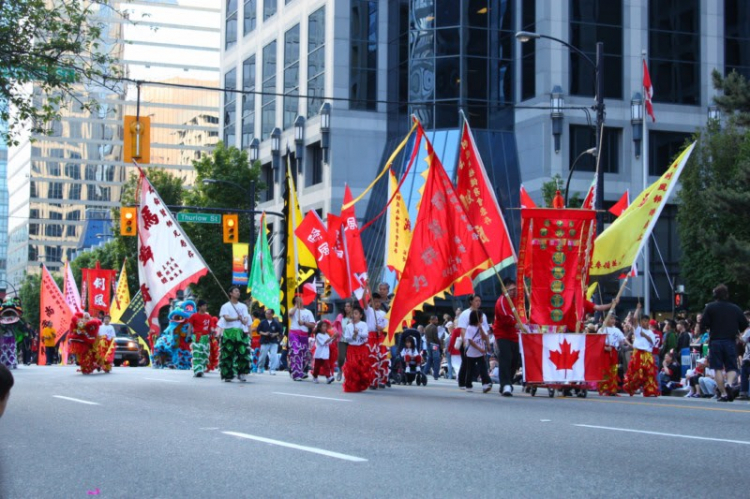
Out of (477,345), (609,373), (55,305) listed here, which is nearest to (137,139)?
(477,345)

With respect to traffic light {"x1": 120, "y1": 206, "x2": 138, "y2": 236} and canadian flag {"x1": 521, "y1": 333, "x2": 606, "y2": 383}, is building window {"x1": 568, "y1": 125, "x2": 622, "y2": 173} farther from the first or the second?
canadian flag {"x1": 521, "y1": 333, "x2": 606, "y2": 383}

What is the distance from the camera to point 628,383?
21.3m

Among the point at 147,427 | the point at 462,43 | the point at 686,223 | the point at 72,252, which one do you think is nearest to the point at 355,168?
the point at 462,43

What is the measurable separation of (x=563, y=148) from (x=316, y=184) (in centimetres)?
1406

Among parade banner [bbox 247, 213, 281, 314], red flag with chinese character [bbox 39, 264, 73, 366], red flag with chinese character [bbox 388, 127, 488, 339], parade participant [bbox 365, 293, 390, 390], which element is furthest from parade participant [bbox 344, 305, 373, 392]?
red flag with chinese character [bbox 39, 264, 73, 366]

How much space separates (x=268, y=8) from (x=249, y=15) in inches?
145

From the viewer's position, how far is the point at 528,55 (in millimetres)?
53594

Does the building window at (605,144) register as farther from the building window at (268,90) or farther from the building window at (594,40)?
the building window at (268,90)

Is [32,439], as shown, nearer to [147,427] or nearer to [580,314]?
[147,427]

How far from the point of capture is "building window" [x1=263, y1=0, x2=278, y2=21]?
68875 mm

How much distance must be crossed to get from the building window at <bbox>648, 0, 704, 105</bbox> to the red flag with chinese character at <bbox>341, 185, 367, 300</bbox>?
28187mm

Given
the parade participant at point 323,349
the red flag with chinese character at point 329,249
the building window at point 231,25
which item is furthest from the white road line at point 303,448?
the building window at point 231,25

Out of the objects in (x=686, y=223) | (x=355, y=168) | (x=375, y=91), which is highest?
(x=375, y=91)

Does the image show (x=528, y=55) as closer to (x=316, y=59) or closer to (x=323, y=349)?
(x=316, y=59)
